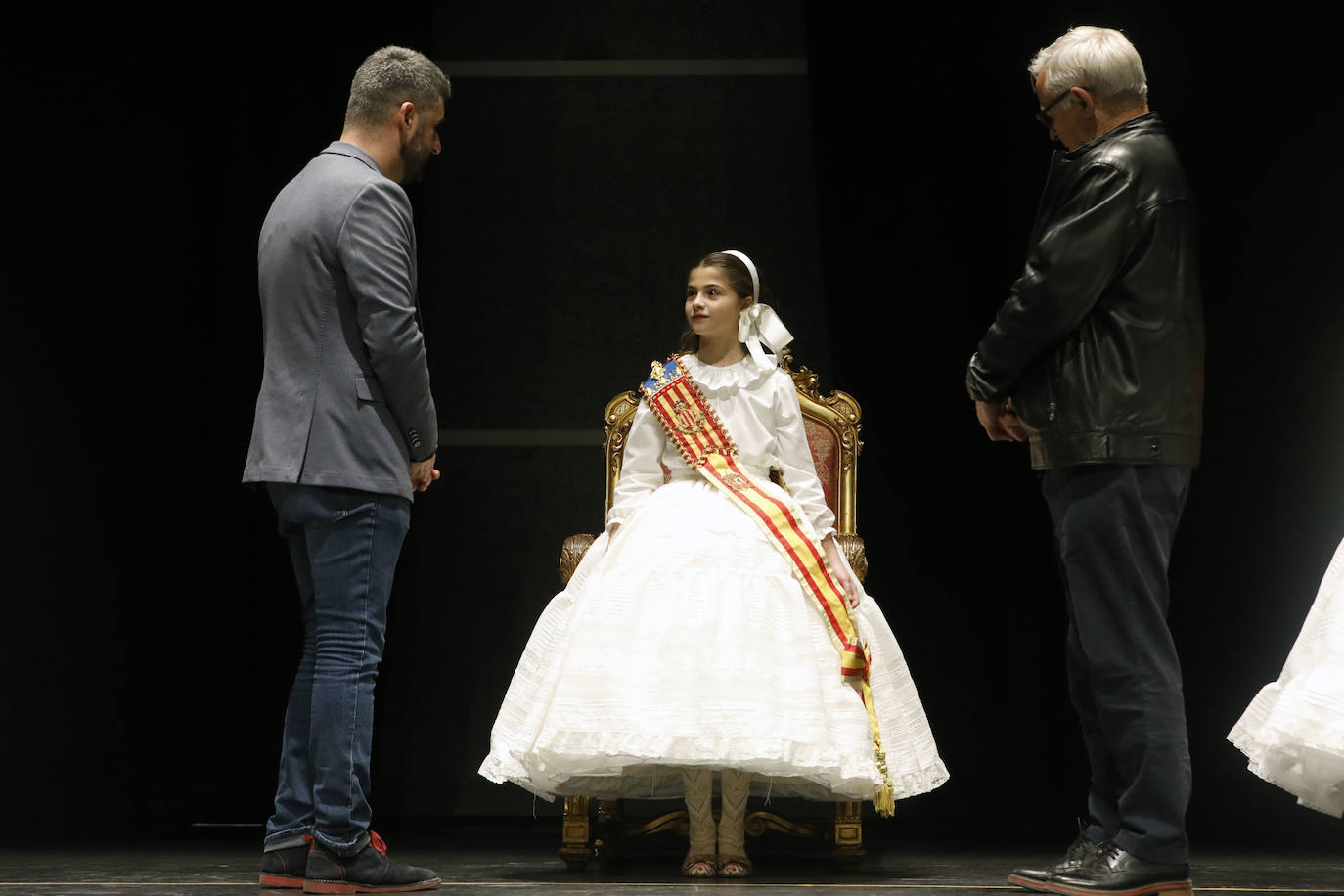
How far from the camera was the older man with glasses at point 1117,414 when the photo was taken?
94.0 inches

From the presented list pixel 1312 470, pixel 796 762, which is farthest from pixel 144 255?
pixel 1312 470

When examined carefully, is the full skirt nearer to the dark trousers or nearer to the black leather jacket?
the dark trousers

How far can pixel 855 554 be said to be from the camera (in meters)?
3.37

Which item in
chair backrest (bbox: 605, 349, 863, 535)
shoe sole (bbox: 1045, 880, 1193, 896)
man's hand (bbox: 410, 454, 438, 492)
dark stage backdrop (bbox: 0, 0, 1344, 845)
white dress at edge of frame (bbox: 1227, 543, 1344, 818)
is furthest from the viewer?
dark stage backdrop (bbox: 0, 0, 1344, 845)

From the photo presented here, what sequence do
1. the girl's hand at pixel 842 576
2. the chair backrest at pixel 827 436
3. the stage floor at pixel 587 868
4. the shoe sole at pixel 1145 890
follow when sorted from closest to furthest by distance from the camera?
the shoe sole at pixel 1145 890
the stage floor at pixel 587 868
the girl's hand at pixel 842 576
the chair backrest at pixel 827 436

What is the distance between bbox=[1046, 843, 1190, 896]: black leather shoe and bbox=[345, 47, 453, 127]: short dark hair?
1.79m

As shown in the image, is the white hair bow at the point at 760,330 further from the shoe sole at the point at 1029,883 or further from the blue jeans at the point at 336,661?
the shoe sole at the point at 1029,883

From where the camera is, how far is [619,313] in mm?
4250

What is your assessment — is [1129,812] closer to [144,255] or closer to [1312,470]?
[1312,470]

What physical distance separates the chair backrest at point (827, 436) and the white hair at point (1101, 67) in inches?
51.0

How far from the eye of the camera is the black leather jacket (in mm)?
2441

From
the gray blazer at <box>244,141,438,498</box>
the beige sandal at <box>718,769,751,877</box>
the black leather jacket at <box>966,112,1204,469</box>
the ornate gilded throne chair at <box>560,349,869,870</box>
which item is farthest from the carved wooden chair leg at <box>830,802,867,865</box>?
the gray blazer at <box>244,141,438,498</box>

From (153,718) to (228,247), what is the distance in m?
1.32

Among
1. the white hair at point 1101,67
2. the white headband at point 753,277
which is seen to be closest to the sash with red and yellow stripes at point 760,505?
the white headband at point 753,277
